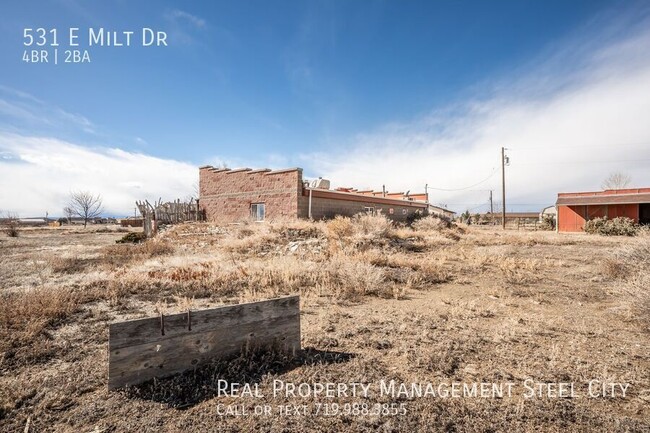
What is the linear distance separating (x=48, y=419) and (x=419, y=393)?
11.7 feet

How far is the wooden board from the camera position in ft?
10.2

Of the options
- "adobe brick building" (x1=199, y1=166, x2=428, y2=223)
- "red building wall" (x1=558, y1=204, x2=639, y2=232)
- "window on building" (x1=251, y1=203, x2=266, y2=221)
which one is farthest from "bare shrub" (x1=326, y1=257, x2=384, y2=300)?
"red building wall" (x1=558, y1=204, x2=639, y2=232)

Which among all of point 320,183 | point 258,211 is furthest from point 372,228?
point 320,183

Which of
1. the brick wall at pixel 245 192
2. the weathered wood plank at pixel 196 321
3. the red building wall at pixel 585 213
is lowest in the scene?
the weathered wood plank at pixel 196 321

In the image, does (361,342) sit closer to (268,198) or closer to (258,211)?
(268,198)

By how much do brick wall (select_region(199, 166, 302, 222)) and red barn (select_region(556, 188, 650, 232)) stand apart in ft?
93.7

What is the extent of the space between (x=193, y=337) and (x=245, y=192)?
1855cm

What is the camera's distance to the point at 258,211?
20.5m

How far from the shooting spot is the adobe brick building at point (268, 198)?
1870 centimetres

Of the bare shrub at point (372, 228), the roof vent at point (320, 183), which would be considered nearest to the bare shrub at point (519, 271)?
the bare shrub at point (372, 228)

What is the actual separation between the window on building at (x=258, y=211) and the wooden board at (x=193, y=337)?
1642cm

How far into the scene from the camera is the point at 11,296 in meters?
6.25

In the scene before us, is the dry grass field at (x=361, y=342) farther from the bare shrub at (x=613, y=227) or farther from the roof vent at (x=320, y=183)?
the bare shrub at (x=613, y=227)

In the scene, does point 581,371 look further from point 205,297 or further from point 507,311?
point 205,297
